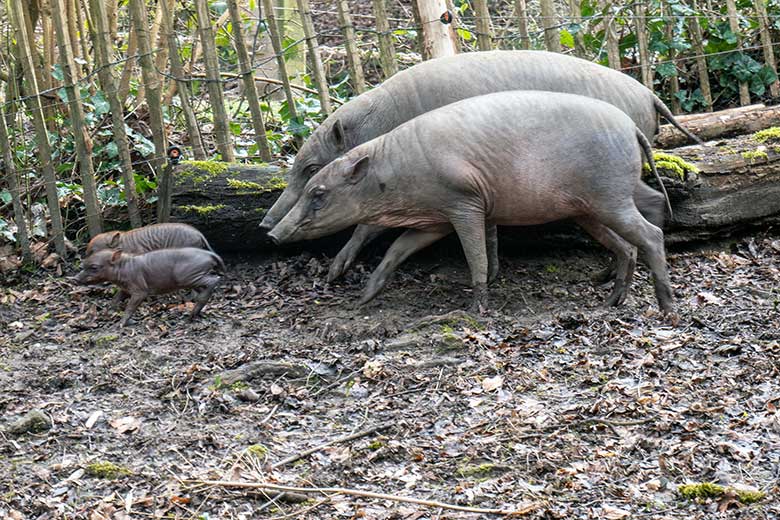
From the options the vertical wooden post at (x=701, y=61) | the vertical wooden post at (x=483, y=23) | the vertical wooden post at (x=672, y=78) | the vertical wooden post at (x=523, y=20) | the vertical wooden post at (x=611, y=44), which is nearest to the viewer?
the vertical wooden post at (x=483, y=23)

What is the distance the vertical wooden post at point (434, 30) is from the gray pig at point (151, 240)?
9.21ft

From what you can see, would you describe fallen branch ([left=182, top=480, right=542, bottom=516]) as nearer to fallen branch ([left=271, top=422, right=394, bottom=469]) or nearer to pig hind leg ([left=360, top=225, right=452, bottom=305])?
fallen branch ([left=271, top=422, right=394, bottom=469])

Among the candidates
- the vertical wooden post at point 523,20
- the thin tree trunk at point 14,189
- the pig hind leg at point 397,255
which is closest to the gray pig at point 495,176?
the pig hind leg at point 397,255

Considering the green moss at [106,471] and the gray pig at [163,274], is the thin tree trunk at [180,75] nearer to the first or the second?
the gray pig at [163,274]

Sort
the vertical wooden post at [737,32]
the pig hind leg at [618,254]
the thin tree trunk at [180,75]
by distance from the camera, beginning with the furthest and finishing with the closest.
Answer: the vertical wooden post at [737,32], the thin tree trunk at [180,75], the pig hind leg at [618,254]

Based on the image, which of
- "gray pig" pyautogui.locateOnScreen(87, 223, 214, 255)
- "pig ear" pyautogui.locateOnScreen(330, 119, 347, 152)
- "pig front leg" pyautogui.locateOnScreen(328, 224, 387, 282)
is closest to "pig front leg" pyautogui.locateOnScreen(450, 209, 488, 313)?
"pig front leg" pyautogui.locateOnScreen(328, 224, 387, 282)

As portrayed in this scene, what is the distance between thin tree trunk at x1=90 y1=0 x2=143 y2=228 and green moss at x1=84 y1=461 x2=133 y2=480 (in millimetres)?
3827

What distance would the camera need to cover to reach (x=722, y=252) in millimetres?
7965

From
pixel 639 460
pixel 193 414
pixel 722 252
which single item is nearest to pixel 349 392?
pixel 193 414

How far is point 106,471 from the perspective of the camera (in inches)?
188

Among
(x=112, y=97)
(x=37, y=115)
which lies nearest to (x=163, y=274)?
(x=112, y=97)

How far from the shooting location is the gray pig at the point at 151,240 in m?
7.54

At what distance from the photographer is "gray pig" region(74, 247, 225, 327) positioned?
282 inches

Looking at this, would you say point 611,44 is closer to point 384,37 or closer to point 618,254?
point 384,37
